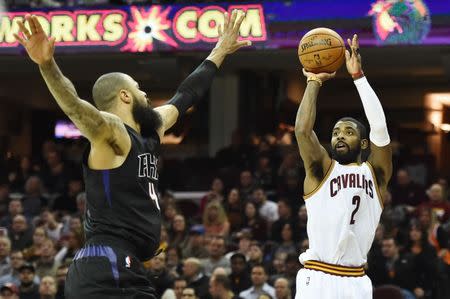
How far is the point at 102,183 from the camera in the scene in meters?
5.69

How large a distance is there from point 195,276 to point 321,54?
20.6ft

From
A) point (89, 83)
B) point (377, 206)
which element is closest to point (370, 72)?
point (89, 83)

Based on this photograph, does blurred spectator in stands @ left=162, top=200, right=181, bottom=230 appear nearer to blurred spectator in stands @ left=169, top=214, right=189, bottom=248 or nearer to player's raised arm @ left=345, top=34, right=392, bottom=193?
blurred spectator in stands @ left=169, top=214, right=189, bottom=248

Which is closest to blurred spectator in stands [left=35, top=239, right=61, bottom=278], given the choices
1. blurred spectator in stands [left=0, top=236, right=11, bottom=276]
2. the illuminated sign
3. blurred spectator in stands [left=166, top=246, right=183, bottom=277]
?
blurred spectator in stands [left=0, top=236, right=11, bottom=276]

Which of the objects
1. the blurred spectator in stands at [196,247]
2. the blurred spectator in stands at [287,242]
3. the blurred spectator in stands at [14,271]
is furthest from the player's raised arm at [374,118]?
the blurred spectator in stands at [14,271]

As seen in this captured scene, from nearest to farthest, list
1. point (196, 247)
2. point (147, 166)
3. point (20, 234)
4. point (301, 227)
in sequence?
point (147, 166) < point (196, 247) < point (301, 227) < point (20, 234)

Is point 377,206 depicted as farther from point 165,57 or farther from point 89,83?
point 89,83

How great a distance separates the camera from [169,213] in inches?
636

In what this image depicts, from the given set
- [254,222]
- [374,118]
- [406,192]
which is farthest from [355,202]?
[406,192]

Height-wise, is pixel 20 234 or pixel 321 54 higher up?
pixel 321 54

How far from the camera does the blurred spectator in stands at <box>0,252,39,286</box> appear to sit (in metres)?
14.3

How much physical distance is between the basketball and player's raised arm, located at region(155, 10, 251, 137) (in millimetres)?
729

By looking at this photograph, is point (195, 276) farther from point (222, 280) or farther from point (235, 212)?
point (235, 212)

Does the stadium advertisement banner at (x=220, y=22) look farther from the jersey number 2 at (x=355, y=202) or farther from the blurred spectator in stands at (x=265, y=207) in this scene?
the jersey number 2 at (x=355, y=202)
